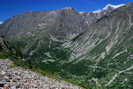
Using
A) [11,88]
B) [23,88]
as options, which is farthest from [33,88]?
[11,88]

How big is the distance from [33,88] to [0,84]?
3643 mm

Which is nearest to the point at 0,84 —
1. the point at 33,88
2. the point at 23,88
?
the point at 23,88

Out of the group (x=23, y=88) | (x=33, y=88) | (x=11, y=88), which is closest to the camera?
(x=11, y=88)

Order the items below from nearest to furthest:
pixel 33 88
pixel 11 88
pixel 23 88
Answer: pixel 11 88 → pixel 23 88 → pixel 33 88

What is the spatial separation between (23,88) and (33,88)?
57.6 inches

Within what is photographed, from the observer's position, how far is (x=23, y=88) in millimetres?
15914

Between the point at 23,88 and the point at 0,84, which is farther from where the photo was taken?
the point at 23,88

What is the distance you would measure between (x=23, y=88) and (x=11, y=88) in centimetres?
199

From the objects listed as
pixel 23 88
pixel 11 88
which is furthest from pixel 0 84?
pixel 23 88

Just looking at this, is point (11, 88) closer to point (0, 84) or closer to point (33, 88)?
point (0, 84)

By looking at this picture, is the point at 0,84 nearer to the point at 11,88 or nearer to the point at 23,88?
the point at 11,88

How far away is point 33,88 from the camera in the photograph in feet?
56.6

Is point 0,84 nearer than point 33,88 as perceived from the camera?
Yes

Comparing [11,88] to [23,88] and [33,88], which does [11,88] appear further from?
[33,88]
